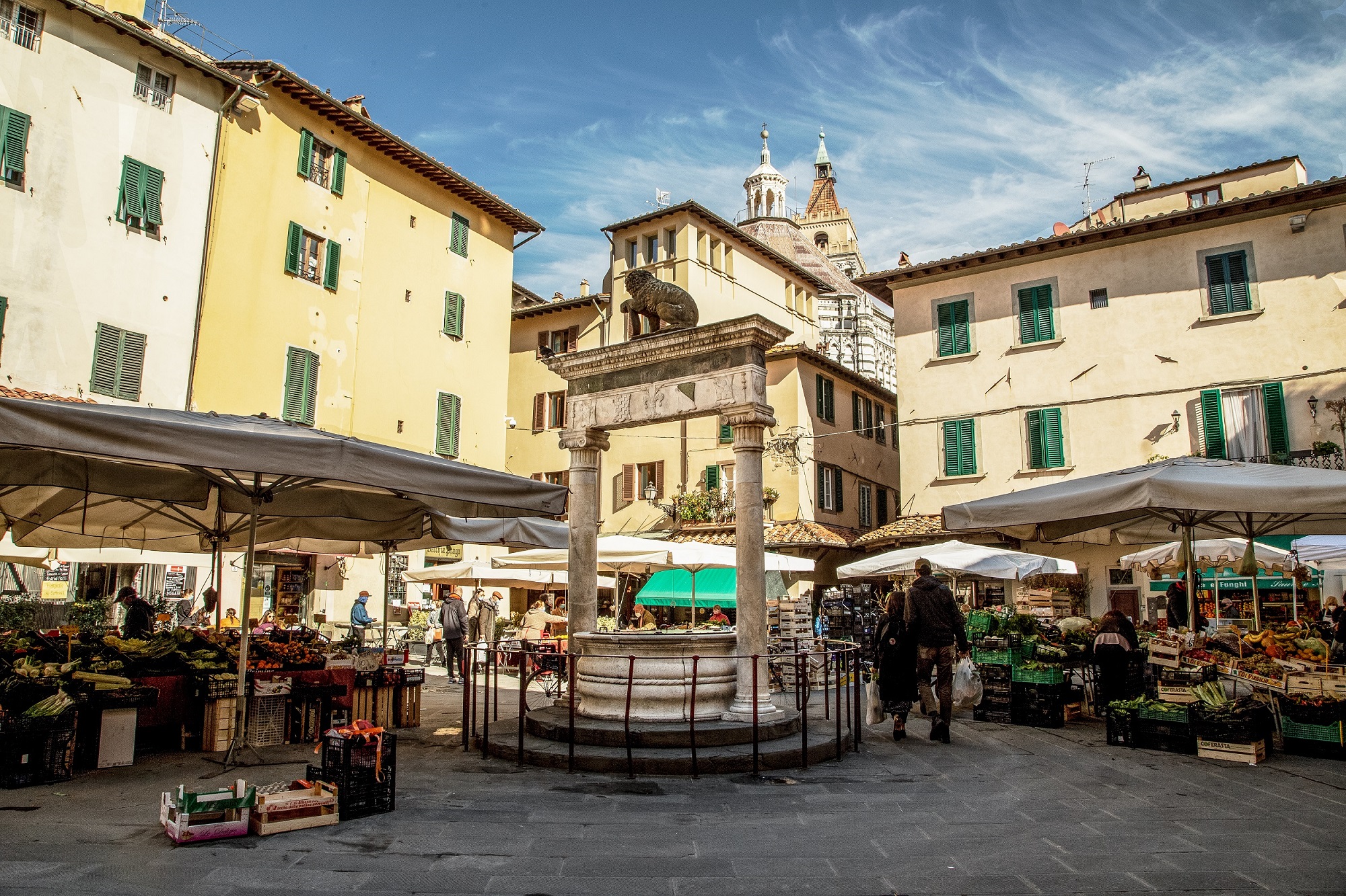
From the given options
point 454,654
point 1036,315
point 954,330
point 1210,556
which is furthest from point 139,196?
point 1210,556

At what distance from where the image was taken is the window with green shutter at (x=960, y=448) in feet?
74.2

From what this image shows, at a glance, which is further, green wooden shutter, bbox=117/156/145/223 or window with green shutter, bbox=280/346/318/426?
window with green shutter, bbox=280/346/318/426

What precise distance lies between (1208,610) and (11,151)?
24.4 metres

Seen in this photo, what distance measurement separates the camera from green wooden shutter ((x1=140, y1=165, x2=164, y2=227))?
60.1 feet

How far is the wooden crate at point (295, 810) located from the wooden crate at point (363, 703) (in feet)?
13.2

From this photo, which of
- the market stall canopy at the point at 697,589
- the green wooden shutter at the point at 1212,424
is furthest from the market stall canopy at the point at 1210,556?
the market stall canopy at the point at 697,589

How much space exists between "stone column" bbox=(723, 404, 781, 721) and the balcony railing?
1368 cm

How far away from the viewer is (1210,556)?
15750 millimetres

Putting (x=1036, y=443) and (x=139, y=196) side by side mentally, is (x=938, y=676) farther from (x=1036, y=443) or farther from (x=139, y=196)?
(x=139, y=196)

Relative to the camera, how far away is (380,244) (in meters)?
23.9

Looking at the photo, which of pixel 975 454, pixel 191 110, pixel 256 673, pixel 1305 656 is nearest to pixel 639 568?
pixel 975 454

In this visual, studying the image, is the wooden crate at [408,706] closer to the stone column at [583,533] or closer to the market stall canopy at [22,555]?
the stone column at [583,533]

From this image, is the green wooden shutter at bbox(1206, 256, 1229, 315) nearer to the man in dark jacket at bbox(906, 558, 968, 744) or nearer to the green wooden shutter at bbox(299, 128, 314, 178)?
the man in dark jacket at bbox(906, 558, 968, 744)

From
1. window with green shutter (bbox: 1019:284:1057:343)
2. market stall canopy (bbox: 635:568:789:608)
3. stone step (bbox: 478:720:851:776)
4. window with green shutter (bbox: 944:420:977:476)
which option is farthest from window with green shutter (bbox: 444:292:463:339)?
stone step (bbox: 478:720:851:776)
